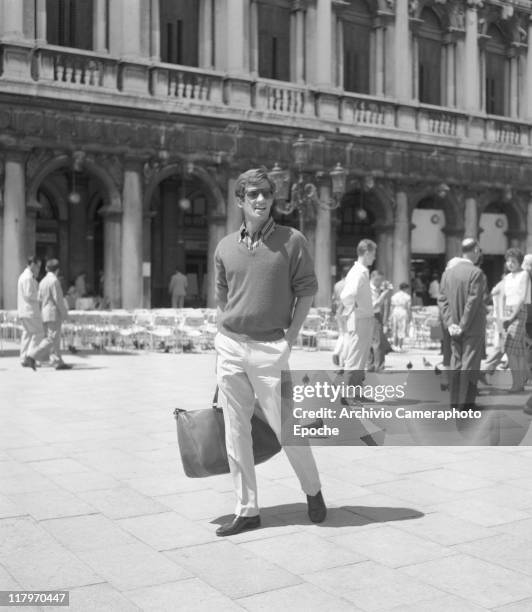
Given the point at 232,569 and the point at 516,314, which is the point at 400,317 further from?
the point at 232,569

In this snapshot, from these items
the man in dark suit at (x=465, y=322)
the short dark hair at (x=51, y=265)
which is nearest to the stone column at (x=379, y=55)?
the short dark hair at (x=51, y=265)

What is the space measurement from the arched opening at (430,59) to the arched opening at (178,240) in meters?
7.80

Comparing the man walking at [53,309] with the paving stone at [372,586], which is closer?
the paving stone at [372,586]

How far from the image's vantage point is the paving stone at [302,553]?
4.51 m

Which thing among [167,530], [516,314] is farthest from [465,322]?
[167,530]

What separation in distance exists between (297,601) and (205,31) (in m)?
22.8

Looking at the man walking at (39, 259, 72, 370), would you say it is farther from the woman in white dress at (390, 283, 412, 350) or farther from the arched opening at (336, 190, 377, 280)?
the arched opening at (336, 190, 377, 280)

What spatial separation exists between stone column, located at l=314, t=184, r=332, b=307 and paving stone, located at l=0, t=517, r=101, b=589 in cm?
2136

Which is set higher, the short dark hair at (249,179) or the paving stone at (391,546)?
the short dark hair at (249,179)

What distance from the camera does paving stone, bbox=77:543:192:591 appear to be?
4297 millimetres

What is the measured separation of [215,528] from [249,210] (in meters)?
1.78

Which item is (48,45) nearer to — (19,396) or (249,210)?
(19,396)

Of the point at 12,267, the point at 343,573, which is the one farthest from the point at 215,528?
the point at 12,267

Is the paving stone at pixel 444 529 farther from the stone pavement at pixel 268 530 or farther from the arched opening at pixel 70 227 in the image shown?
the arched opening at pixel 70 227
